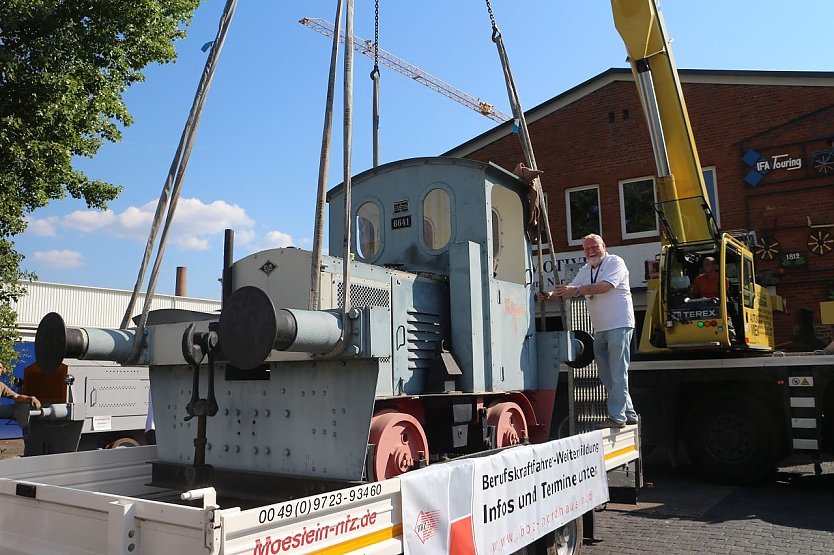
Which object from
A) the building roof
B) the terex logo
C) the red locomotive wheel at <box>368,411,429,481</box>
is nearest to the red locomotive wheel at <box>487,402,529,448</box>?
the red locomotive wheel at <box>368,411,429,481</box>

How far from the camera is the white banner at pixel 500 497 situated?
11.6ft

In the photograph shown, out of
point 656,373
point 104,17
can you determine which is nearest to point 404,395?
point 656,373

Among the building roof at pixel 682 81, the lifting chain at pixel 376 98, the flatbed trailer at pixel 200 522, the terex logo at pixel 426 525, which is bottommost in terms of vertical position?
the terex logo at pixel 426 525

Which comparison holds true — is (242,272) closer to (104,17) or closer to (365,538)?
(365,538)

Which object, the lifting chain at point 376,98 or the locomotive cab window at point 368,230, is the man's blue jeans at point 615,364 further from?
the lifting chain at point 376,98

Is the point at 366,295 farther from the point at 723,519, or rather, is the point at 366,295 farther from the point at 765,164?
the point at 765,164

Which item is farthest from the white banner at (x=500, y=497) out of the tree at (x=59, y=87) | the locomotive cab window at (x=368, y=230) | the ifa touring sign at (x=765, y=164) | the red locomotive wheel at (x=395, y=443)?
the ifa touring sign at (x=765, y=164)

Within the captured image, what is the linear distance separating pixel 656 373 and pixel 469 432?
5.11 meters

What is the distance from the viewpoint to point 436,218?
610cm

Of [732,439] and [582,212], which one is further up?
[582,212]

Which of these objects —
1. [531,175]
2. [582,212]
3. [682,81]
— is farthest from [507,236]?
[682,81]

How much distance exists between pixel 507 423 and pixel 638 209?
452 inches

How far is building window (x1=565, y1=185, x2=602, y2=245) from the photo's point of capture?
16.5m

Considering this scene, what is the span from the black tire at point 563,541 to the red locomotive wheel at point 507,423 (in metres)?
0.77
